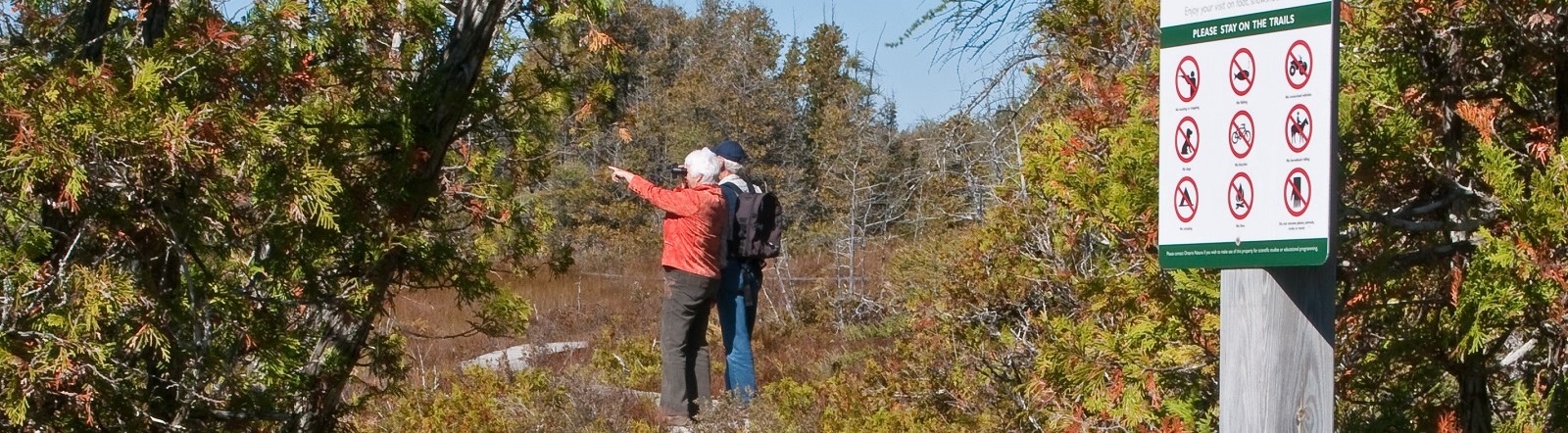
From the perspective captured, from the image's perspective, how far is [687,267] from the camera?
7590mm

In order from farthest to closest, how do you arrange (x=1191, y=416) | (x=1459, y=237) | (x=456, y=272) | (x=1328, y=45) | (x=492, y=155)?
(x=492, y=155) → (x=456, y=272) → (x=1191, y=416) → (x=1459, y=237) → (x=1328, y=45)

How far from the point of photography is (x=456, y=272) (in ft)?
17.6

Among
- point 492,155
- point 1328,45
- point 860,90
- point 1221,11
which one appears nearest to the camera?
point 1328,45

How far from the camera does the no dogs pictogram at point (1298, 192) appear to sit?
8.06ft

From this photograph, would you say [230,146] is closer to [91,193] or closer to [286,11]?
[91,193]

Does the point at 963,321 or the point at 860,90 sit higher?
the point at 860,90

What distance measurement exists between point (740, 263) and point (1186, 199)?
18.0 feet

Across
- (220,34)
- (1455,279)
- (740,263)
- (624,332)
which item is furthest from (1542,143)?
(624,332)

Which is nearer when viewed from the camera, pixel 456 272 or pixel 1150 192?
pixel 1150 192

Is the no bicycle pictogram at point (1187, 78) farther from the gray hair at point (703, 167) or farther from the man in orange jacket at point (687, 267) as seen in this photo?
the gray hair at point (703, 167)

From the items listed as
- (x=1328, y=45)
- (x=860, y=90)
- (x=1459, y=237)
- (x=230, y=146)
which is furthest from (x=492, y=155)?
(x=860, y=90)

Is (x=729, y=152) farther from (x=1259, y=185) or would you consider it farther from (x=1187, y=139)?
(x=1259, y=185)

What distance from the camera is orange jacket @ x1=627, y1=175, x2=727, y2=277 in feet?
24.7

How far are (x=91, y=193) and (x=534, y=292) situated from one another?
15821mm
